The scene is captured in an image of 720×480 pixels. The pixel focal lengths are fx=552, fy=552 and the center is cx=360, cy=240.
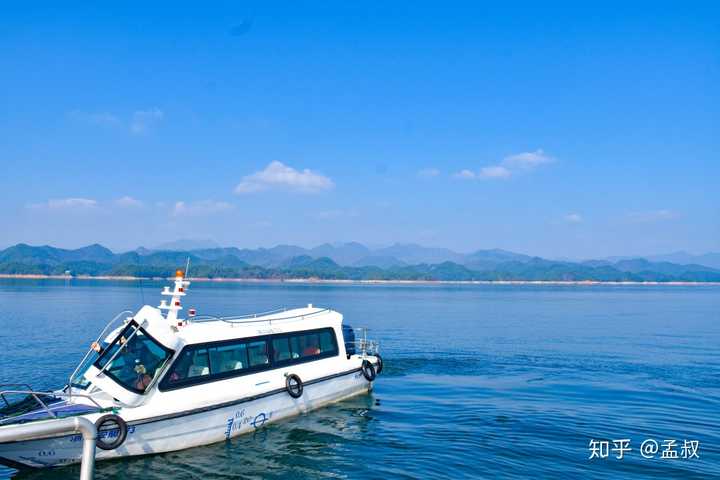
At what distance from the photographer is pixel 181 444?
1409 cm

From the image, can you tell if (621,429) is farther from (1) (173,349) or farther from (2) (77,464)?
(2) (77,464)

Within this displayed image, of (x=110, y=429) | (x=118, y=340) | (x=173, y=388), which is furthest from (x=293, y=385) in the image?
(x=110, y=429)

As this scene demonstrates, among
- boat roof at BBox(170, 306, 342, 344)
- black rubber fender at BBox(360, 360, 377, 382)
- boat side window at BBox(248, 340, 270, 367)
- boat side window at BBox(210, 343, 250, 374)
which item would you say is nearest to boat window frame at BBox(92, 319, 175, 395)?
boat roof at BBox(170, 306, 342, 344)

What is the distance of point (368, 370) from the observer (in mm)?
21656

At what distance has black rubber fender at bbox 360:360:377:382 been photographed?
21.4 meters

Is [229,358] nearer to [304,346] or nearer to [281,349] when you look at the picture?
[281,349]

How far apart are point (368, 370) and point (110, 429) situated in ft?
35.9

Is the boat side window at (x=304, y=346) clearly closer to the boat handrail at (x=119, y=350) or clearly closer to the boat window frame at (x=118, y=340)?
the boat window frame at (x=118, y=340)

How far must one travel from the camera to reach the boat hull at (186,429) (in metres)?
12.0

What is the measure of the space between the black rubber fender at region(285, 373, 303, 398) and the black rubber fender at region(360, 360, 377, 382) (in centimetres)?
423

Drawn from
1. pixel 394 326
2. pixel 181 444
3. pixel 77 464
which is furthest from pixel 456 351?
pixel 77 464

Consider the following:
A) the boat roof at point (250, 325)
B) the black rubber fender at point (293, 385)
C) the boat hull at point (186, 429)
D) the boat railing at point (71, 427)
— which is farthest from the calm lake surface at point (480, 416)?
the boat roof at point (250, 325)

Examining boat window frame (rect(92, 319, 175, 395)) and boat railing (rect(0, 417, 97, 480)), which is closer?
boat railing (rect(0, 417, 97, 480))

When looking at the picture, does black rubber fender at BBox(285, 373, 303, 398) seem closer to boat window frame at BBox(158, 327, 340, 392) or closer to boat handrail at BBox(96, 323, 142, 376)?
boat window frame at BBox(158, 327, 340, 392)
